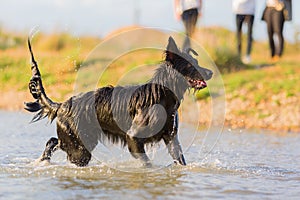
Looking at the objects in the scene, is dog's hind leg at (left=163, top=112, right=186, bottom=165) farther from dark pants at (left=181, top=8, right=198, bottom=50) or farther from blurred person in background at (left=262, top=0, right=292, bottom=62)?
blurred person in background at (left=262, top=0, right=292, bottom=62)

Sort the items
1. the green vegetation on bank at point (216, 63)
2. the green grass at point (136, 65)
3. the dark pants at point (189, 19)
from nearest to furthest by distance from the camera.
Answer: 1. the green vegetation on bank at point (216, 63)
2. the green grass at point (136, 65)
3. the dark pants at point (189, 19)

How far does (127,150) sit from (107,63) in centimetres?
924

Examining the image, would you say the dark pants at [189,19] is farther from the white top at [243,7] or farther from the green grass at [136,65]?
the white top at [243,7]

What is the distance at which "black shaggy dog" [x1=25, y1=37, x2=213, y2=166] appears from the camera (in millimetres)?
6812

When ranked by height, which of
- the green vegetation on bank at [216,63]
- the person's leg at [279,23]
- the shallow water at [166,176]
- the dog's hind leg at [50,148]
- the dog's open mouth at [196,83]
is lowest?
the shallow water at [166,176]

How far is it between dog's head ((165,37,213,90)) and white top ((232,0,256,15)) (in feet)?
25.5

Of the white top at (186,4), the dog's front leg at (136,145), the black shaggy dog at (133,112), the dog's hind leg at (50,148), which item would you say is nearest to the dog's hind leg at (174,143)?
the black shaggy dog at (133,112)

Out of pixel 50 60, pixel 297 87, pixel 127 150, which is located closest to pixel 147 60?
pixel 50 60

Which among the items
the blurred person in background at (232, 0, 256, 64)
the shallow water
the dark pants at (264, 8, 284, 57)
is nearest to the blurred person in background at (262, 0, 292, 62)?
the dark pants at (264, 8, 284, 57)

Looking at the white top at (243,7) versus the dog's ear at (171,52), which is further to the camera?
the white top at (243,7)

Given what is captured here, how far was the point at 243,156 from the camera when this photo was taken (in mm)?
8438

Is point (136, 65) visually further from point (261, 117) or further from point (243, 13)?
point (261, 117)

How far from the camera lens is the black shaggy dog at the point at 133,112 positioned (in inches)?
268

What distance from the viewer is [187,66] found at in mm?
6875
